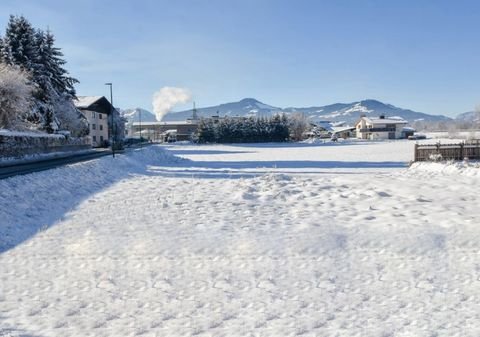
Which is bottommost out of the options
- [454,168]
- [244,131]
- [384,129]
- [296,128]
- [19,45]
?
[454,168]

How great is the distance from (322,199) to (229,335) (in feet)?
25.6

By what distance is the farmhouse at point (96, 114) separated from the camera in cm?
7176

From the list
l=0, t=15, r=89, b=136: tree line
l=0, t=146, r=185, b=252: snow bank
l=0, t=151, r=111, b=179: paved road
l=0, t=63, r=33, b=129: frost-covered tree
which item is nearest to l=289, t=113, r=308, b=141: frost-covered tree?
l=0, t=15, r=89, b=136: tree line

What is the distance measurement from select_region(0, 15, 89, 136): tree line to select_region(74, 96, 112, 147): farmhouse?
75.9ft

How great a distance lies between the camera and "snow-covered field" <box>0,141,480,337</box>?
547 centimetres

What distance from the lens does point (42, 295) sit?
249 inches

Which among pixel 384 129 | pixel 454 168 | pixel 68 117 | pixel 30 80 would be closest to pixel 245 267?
pixel 454 168

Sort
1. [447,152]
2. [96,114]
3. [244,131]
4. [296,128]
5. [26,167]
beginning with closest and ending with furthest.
Answer: [26,167] < [447,152] < [96,114] < [244,131] < [296,128]

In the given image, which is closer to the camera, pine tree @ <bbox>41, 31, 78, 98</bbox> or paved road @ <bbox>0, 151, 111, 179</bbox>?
paved road @ <bbox>0, 151, 111, 179</bbox>

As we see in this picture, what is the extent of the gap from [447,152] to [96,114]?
64471 millimetres

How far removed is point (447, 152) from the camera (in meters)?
27.6

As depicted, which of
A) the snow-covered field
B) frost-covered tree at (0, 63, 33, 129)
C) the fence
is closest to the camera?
the snow-covered field

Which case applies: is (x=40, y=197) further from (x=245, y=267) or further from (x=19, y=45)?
(x=19, y=45)

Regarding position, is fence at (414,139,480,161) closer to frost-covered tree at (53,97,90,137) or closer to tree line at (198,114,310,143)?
frost-covered tree at (53,97,90,137)
